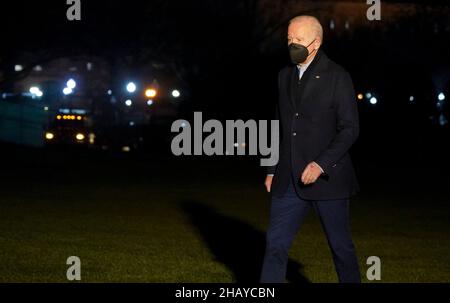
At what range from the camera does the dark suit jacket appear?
27.4ft

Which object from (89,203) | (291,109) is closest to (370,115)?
(89,203)

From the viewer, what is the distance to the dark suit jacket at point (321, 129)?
27.4 feet

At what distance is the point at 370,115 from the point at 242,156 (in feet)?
28.0

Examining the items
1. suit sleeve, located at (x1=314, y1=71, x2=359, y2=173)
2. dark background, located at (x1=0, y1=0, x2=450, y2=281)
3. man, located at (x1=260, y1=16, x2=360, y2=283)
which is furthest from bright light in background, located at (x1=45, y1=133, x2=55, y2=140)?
suit sleeve, located at (x1=314, y1=71, x2=359, y2=173)

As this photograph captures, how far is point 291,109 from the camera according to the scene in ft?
28.2

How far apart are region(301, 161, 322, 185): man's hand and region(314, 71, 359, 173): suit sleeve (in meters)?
0.04

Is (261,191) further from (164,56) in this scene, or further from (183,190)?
(164,56)

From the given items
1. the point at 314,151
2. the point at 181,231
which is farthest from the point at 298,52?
the point at 181,231

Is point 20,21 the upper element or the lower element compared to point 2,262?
upper

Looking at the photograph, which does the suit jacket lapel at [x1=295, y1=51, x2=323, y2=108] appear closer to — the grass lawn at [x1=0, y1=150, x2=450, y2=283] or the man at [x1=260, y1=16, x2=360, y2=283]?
the man at [x1=260, y1=16, x2=360, y2=283]

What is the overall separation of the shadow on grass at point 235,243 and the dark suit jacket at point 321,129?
10.5 feet

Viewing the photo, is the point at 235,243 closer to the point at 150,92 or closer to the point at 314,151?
the point at 314,151

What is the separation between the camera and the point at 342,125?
838cm

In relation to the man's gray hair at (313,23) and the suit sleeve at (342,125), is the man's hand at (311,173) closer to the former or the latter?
the suit sleeve at (342,125)
